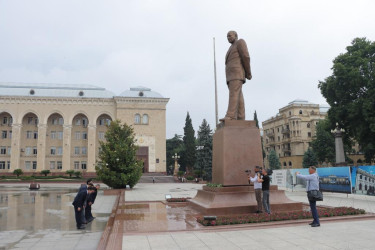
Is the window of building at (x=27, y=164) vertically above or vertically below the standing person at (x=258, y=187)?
above

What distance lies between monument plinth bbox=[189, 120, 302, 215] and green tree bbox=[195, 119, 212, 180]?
97.0ft

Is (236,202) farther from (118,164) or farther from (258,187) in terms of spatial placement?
(118,164)

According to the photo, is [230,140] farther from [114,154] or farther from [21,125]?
[21,125]

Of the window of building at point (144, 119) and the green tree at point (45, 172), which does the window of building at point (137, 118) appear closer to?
the window of building at point (144, 119)

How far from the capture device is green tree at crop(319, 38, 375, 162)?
23.8 m

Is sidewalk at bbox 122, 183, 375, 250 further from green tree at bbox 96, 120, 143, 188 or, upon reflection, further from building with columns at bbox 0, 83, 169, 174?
building with columns at bbox 0, 83, 169, 174

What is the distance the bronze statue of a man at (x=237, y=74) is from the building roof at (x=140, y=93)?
41.1m

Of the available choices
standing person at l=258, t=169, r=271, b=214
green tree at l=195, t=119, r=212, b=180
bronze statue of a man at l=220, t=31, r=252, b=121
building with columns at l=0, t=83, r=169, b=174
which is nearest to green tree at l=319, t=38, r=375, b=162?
bronze statue of a man at l=220, t=31, r=252, b=121

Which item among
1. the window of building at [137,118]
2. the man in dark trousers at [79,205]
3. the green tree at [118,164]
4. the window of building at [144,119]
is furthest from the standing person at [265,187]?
the window of building at [137,118]

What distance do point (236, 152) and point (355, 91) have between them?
19.9 m

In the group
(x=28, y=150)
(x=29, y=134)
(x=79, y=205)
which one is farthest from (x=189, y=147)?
(x=79, y=205)

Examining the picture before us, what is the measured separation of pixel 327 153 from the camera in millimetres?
49469

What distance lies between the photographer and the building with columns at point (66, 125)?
49406 mm

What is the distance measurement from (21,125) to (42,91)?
21.1 ft
